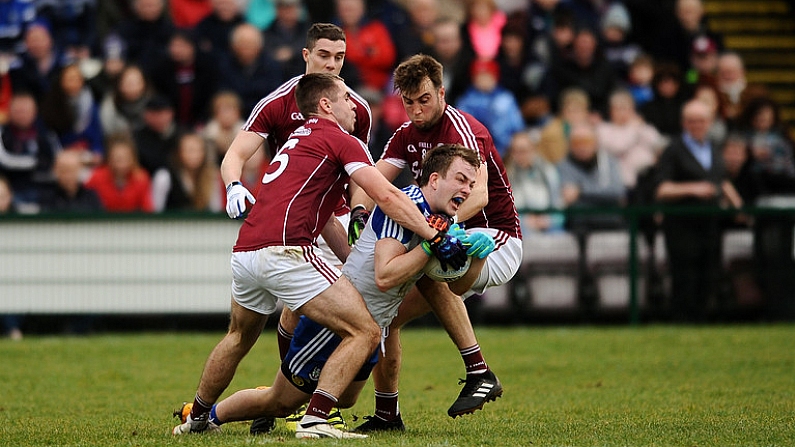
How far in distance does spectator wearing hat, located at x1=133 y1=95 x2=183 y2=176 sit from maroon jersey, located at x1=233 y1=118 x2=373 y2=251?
773 centimetres

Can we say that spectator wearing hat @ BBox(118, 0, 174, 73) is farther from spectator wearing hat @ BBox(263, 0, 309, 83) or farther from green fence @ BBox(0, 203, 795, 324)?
green fence @ BBox(0, 203, 795, 324)

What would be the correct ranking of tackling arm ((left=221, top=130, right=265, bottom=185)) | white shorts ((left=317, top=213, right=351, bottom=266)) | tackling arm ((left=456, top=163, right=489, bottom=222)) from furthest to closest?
Result: white shorts ((left=317, top=213, right=351, bottom=266)) < tackling arm ((left=221, top=130, right=265, bottom=185)) < tackling arm ((left=456, top=163, right=489, bottom=222))

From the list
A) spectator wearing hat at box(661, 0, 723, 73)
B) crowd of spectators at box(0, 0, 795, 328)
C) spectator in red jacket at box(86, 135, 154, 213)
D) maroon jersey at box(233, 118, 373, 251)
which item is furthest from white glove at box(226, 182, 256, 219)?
spectator wearing hat at box(661, 0, 723, 73)

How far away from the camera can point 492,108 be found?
15.7 metres

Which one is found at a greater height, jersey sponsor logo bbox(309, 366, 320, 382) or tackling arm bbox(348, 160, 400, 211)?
tackling arm bbox(348, 160, 400, 211)

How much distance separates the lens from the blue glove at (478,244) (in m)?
7.21

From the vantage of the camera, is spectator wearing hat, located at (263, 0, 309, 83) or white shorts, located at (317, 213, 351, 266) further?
spectator wearing hat, located at (263, 0, 309, 83)

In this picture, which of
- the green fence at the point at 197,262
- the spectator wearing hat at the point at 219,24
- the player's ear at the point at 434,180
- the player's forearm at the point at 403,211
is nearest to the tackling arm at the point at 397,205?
the player's forearm at the point at 403,211

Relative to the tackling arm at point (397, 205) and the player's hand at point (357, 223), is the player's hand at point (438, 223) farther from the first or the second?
the player's hand at point (357, 223)

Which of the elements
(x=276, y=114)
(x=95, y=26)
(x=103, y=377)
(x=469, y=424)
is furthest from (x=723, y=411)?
(x=95, y=26)

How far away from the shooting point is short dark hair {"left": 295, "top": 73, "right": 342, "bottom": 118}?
25.1 feet

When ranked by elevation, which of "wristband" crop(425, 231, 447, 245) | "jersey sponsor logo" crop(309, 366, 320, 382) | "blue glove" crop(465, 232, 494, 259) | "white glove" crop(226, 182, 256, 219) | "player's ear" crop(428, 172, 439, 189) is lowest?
"jersey sponsor logo" crop(309, 366, 320, 382)

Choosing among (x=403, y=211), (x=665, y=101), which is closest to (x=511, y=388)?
(x=403, y=211)

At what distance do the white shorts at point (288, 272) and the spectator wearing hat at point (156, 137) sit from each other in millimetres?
7845
